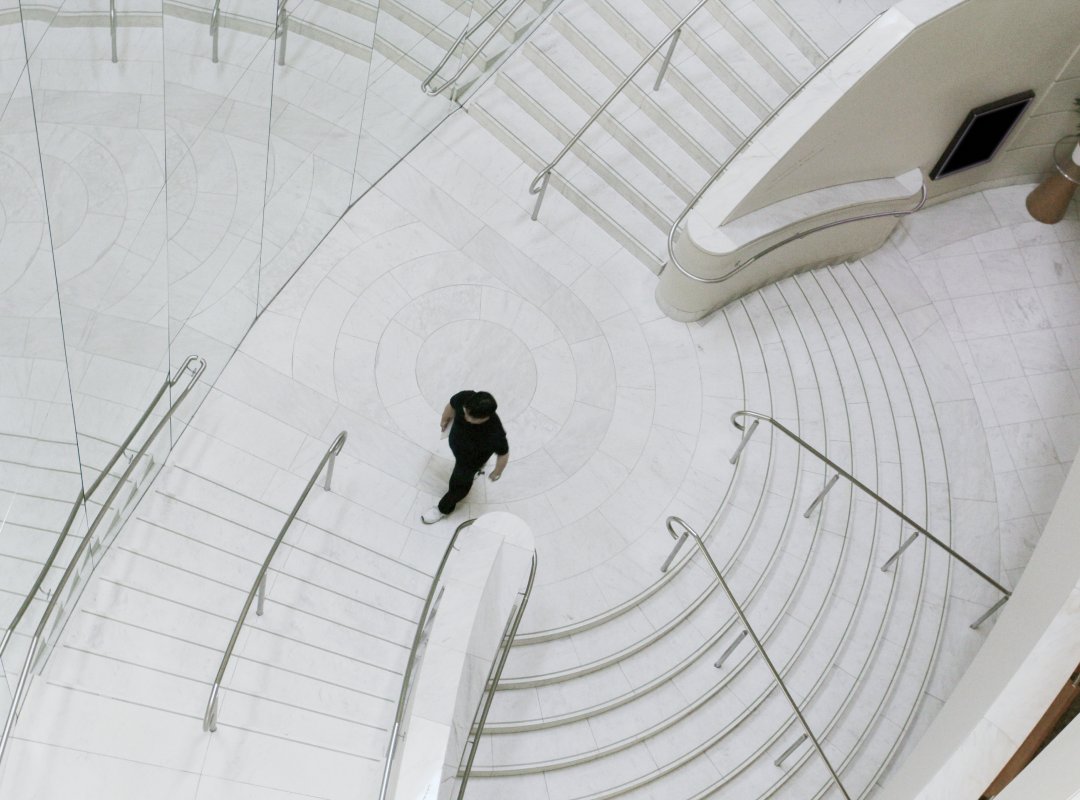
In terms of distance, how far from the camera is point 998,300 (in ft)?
42.2

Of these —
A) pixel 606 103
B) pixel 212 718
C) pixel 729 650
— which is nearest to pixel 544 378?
pixel 606 103

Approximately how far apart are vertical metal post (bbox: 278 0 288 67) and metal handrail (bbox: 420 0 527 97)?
7.71 feet

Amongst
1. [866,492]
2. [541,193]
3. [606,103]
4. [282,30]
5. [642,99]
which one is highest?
[642,99]

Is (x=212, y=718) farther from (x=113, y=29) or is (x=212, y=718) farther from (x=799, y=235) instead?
(x=799, y=235)

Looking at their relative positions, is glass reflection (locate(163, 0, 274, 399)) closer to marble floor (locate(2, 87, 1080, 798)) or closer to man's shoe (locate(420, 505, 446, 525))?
marble floor (locate(2, 87, 1080, 798))

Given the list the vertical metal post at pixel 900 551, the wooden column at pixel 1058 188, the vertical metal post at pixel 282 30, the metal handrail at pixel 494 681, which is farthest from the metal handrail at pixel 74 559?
the wooden column at pixel 1058 188

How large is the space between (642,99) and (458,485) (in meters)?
4.75

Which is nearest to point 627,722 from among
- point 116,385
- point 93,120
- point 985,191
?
point 116,385

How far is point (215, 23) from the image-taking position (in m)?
8.22

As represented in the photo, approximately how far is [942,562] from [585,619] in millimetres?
3757

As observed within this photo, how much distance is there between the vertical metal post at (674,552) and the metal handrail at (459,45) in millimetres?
5193

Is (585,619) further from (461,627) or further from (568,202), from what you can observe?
(568,202)

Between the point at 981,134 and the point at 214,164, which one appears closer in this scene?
the point at 214,164

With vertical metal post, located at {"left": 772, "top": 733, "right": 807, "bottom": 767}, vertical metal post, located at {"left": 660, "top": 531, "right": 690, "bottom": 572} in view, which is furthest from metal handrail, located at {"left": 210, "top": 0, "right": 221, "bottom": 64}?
vertical metal post, located at {"left": 772, "top": 733, "right": 807, "bottom": 767}
